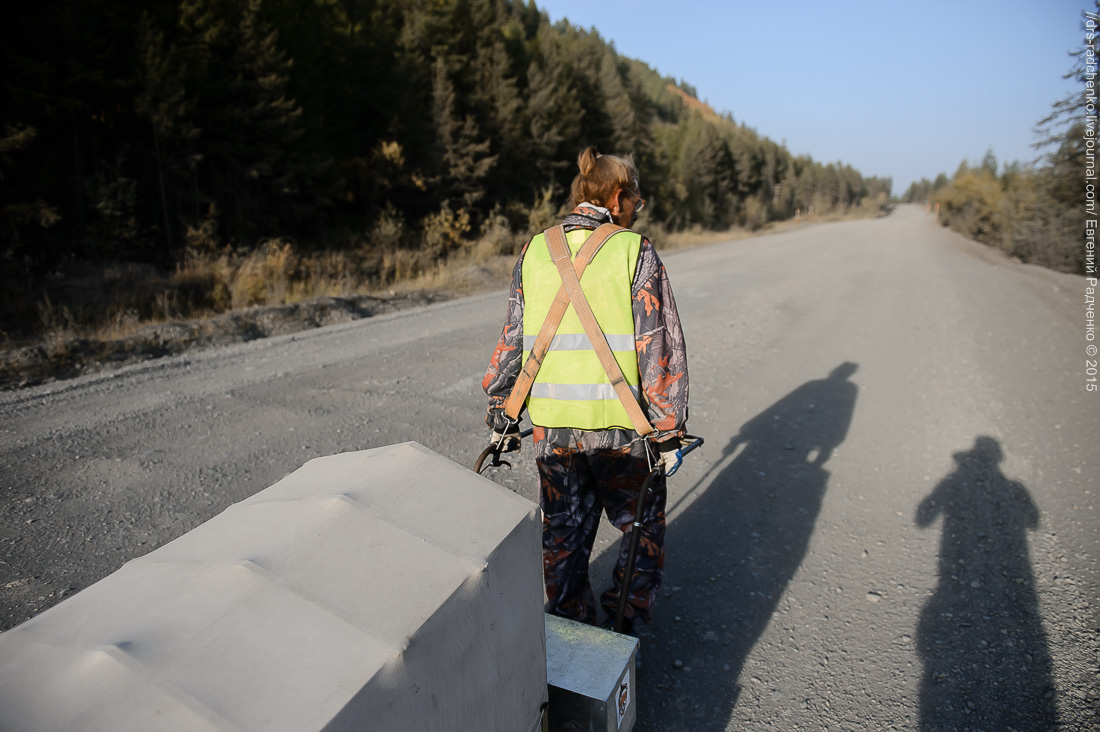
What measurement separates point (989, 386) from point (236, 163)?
1765 centimetres

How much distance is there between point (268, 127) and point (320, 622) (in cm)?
1828

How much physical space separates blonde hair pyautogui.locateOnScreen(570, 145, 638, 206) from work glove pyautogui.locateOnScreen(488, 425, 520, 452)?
3.21ft

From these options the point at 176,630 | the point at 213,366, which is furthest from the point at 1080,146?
the point at 176,630

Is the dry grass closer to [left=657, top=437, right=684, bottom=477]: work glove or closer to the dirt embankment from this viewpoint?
the dirt embankment

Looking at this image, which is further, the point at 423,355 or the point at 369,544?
the point at 423,355

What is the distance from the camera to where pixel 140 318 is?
9.64m

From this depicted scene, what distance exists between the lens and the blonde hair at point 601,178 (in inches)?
92.8

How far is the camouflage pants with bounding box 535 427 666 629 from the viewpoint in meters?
2.39

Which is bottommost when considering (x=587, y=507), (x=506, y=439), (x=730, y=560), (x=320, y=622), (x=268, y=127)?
(x=730, y=560)

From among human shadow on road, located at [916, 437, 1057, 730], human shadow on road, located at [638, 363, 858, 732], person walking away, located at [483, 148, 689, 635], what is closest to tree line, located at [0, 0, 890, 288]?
person walking away, located at [483, 148, 689, 635]

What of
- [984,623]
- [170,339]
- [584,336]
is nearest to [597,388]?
[584,336]

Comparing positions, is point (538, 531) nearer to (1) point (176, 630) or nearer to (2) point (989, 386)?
(1) point (176, 630)

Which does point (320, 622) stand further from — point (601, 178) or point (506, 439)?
point (601, 178)

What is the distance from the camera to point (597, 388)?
2.29 m
